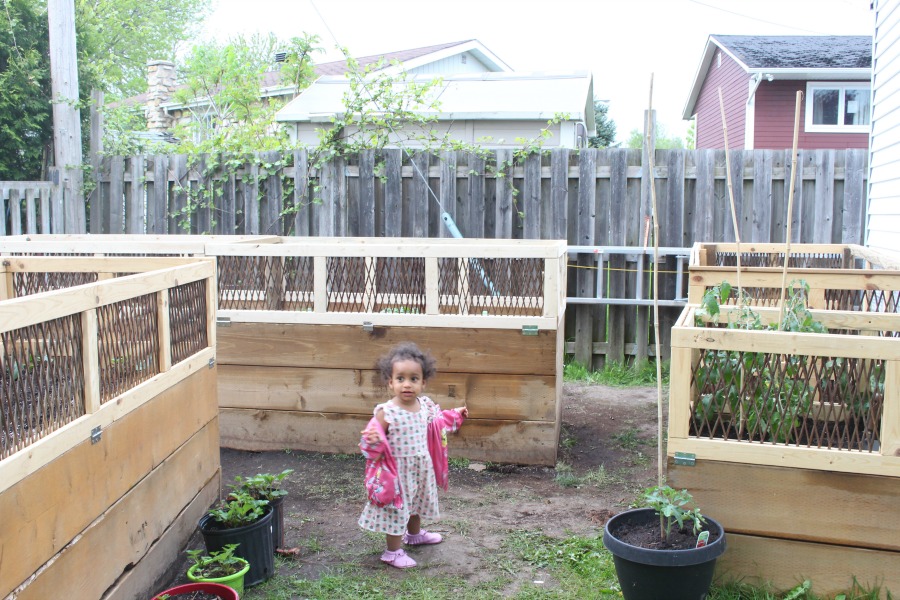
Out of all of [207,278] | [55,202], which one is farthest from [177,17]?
[207,278]

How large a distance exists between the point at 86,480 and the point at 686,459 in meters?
2.15

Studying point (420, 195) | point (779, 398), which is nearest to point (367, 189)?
point (420, 195)

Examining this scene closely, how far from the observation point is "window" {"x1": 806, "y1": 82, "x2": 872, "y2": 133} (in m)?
18.5

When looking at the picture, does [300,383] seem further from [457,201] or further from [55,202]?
[55,202]

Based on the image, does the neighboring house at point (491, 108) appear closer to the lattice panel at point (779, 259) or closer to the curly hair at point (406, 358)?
the lattice panel at point (779, 259)

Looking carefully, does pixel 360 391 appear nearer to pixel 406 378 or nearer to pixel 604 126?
pixel 406 378

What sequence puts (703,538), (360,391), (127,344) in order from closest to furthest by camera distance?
(703,538) < (127,344) < (360,391)

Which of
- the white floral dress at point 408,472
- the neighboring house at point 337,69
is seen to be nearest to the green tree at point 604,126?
the neighboring house at point 337,69

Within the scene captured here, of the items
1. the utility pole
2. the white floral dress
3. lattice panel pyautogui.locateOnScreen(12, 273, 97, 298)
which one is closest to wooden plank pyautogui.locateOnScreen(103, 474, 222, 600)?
the white floral dress

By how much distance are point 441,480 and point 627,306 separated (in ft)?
14.3

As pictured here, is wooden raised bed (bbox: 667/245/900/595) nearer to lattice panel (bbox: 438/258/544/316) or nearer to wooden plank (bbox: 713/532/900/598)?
wooden plank (bbox: 713/532/900/598)

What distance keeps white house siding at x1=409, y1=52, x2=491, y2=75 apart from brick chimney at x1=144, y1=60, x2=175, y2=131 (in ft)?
28.8

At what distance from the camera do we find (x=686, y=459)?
318 cm

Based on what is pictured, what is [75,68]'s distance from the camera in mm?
8594
